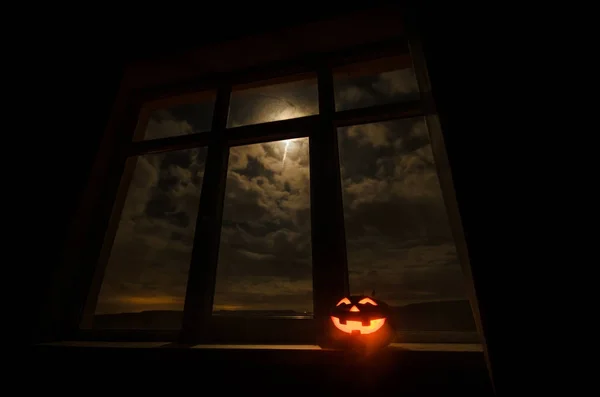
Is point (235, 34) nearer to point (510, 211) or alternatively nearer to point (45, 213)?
point (45, 213)

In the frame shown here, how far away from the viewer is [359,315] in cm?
94

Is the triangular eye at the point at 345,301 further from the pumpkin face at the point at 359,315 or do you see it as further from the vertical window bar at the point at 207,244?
the vertical window bar at the point at 207,244

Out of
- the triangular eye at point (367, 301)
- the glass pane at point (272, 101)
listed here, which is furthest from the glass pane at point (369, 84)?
the triangular eye at point (367, 301)

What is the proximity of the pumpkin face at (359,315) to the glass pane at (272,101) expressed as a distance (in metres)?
1.12

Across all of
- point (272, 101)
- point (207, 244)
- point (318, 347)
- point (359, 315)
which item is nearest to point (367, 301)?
point (359, 315)

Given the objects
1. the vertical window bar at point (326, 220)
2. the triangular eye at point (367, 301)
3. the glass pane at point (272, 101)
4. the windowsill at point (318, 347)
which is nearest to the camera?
the windowsill at point (318, 347)

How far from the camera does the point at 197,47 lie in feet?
5.11

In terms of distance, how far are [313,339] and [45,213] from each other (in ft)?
4.49

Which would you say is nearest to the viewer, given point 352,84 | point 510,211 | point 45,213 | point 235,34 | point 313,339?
point 510,211

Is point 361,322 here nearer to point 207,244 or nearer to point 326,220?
point 326,220

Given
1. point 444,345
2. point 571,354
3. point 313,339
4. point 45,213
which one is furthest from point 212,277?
point 571,354

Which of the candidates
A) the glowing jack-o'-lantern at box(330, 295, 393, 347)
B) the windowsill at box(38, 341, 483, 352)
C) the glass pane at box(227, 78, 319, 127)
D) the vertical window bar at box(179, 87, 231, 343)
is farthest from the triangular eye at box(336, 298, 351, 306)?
the glass pane at box(227, 78, 319, 127)

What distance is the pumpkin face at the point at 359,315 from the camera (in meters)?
0.94

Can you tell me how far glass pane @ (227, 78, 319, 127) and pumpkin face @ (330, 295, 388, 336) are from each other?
1.12 m
